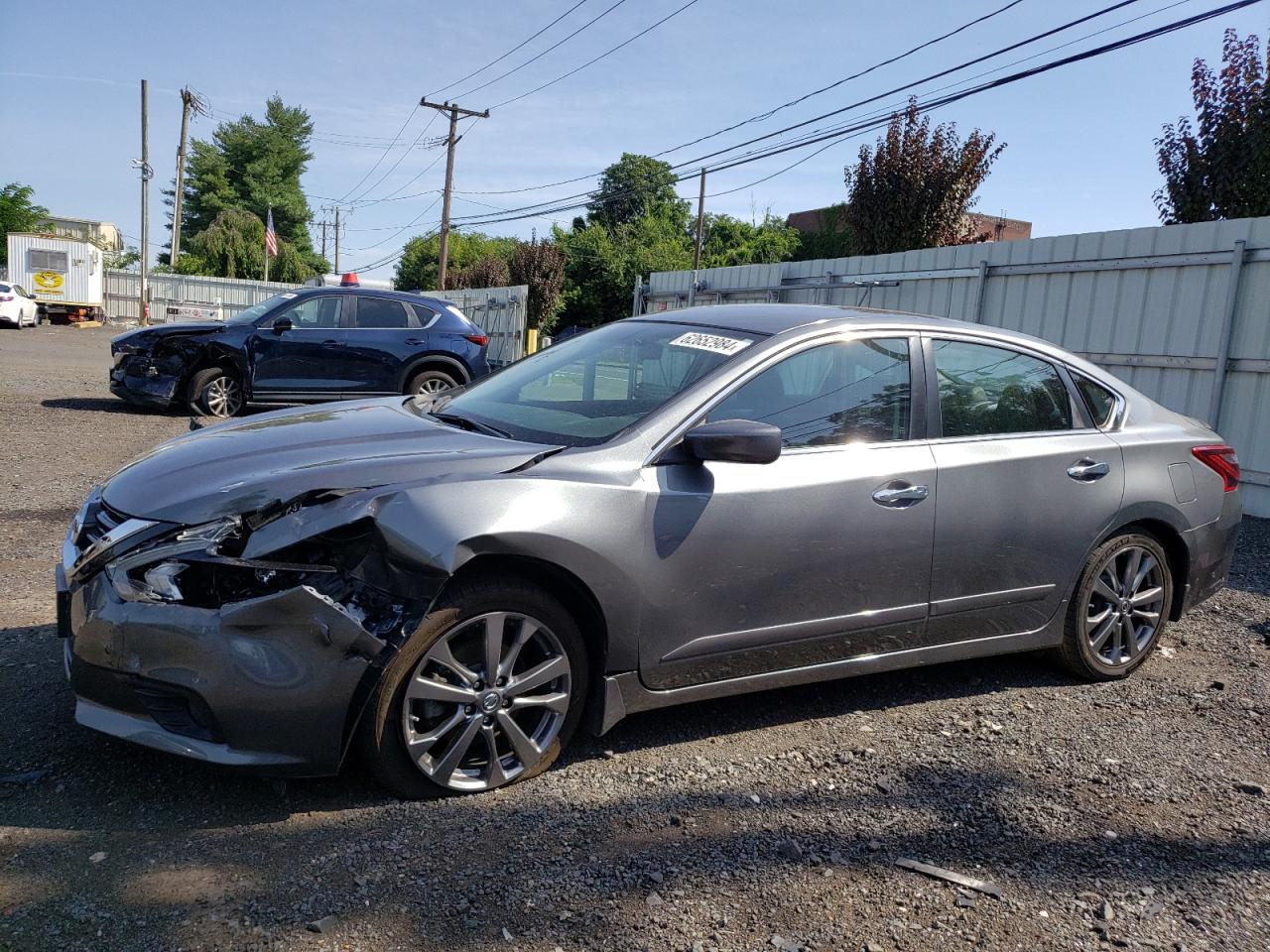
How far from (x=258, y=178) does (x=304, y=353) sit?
63327mm

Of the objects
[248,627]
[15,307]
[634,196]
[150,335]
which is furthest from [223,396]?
[634,196]

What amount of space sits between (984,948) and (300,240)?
73.9 m

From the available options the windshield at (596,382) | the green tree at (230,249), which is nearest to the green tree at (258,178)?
the green tree at (230,249)

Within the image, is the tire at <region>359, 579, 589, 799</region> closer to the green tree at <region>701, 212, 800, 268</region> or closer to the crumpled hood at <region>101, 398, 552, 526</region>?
the crumpled hood at <region>101, 398, 552, 526</region>

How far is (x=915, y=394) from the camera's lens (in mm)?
4035

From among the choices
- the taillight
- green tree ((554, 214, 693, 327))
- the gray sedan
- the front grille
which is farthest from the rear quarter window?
green tree ((554, 214, 693, 327))

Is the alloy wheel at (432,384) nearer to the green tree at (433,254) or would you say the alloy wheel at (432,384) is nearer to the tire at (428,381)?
the tire at (428,381)

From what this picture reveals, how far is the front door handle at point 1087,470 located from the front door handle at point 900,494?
34.1 inches

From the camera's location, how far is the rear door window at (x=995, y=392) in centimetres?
413

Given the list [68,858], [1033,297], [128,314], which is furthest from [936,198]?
[128,314]

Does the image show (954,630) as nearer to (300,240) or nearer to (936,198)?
(936,198)

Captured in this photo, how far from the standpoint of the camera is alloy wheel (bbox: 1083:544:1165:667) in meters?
4.52

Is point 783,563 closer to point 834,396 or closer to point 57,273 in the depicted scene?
point 834,396

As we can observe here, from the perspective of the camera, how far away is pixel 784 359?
3.80 m
